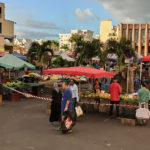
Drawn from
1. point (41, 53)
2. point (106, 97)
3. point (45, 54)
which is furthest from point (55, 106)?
point (41, 53)

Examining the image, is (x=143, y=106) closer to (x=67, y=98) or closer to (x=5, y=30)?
(x=67, y=98)

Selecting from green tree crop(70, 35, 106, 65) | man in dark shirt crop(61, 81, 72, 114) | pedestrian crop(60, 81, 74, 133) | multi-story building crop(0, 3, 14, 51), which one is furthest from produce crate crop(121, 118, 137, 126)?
multi-story building crop(0, 3, 14, 51)

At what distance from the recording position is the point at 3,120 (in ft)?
30.8

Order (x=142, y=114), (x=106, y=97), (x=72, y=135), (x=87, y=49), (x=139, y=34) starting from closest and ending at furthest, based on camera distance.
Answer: (x=72, y=135) → (x=142, y=114) → (x=106, y=97) → (x=87, y=49) → (x=139, y=34)

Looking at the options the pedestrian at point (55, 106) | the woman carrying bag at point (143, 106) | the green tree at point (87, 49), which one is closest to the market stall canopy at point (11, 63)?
the green tree at point (87, 49)

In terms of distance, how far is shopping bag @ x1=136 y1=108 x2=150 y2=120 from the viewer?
8.41 metres

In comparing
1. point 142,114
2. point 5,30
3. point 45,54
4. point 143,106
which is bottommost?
point 142,114

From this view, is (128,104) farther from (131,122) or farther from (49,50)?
(49,50)

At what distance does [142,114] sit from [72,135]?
2.75 metres

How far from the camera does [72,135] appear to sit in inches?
296

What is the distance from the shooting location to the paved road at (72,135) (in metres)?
6.50

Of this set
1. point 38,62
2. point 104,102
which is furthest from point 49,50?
point 104,102

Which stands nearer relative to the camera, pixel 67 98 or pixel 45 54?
pixel 67 98

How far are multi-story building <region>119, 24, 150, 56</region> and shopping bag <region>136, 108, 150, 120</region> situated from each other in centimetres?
5711
